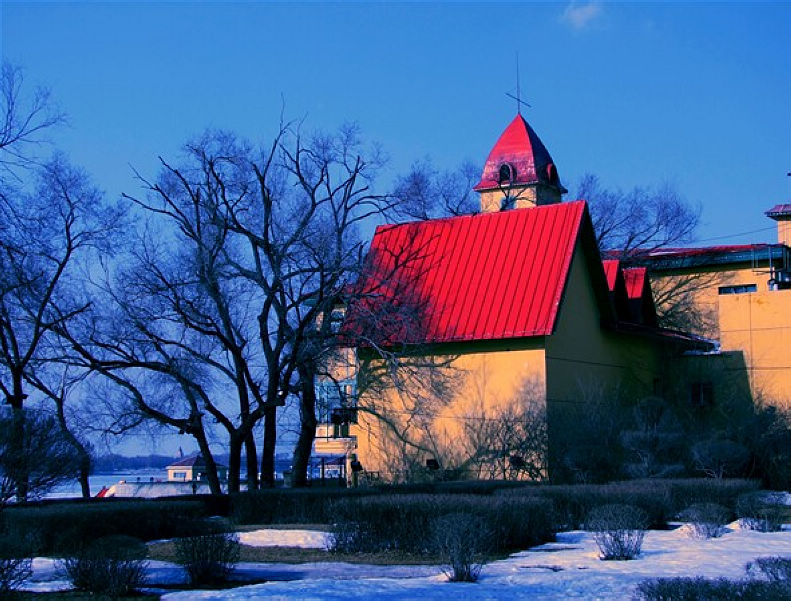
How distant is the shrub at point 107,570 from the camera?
43.7 feet

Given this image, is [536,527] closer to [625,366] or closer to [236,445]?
[236,445]

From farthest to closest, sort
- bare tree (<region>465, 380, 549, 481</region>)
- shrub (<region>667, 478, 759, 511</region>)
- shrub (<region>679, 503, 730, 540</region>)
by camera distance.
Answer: bare tree (<region>465, 380, 549, 481</region>)
shrub (<region>667, 478, 759, 511</region>)
shrub (<region>679, 503, 730, 540</region>)

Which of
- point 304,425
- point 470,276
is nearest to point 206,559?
point 304,425

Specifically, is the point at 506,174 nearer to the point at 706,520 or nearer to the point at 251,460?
the point at 251,460

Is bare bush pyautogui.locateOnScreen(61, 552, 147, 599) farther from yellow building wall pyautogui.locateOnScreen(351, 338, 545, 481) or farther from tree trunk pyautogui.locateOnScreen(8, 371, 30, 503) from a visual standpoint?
yellow building wall pyautogui.locateOnScreen(351, 338, 545, 481)

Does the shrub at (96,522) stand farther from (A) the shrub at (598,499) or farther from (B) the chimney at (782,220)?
(B) the chimney at (782,220)

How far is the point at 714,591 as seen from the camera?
10031mm

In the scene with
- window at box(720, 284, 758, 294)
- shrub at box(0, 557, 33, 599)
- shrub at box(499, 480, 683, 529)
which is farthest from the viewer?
window at box(720, 284, 758, 294)

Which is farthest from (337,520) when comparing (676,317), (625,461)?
(676,317)

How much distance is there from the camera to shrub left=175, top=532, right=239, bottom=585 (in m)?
14.9

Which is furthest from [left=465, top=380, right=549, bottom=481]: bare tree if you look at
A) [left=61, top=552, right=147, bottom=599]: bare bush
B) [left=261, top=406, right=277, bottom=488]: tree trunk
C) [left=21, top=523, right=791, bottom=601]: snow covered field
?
[left=61, top=552, right=147, bottom=599]: bare bush

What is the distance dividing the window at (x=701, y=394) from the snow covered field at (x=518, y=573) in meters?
19.3

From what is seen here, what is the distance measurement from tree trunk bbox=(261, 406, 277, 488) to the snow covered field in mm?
13215

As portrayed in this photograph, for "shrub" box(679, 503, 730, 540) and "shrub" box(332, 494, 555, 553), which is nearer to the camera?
"shrub" box(332, 494, 555, 553)
